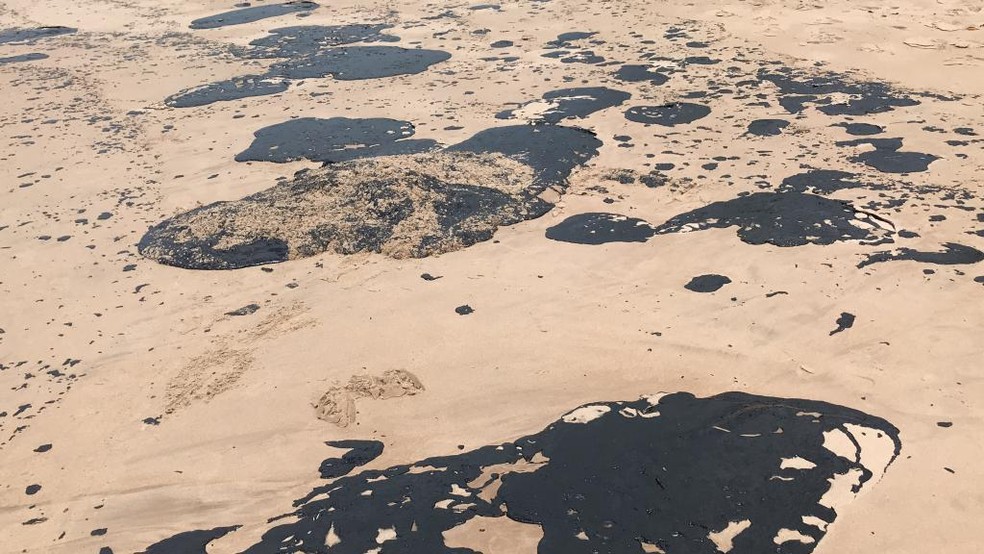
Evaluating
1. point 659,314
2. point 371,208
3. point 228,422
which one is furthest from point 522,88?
point 228,422

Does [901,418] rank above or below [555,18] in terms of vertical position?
below

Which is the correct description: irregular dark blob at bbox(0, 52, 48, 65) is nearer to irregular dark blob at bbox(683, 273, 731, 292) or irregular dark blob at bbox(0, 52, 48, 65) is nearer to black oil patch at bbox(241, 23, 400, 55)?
black oil patch at bbox(241, 23, 400, 55)

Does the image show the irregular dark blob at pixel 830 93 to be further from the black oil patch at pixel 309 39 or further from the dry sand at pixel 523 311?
the black oil patch at pixel 309 39

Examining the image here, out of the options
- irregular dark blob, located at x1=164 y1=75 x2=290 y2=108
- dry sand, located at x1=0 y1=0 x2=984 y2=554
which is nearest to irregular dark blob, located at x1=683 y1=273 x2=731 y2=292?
dry sand, located at x1=0 y1=0 x2=984 y2=554

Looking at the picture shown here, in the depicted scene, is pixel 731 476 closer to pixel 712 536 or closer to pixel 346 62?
pixel 712 536

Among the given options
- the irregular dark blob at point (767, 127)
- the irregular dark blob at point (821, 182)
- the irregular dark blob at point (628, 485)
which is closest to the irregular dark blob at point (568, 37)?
the irregular dark blob at point (767, 127)

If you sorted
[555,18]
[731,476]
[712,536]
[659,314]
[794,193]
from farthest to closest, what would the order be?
1. [555,18]
2. [794,193]
3. [659,314]
4. [731,476]
5. [712,536]
